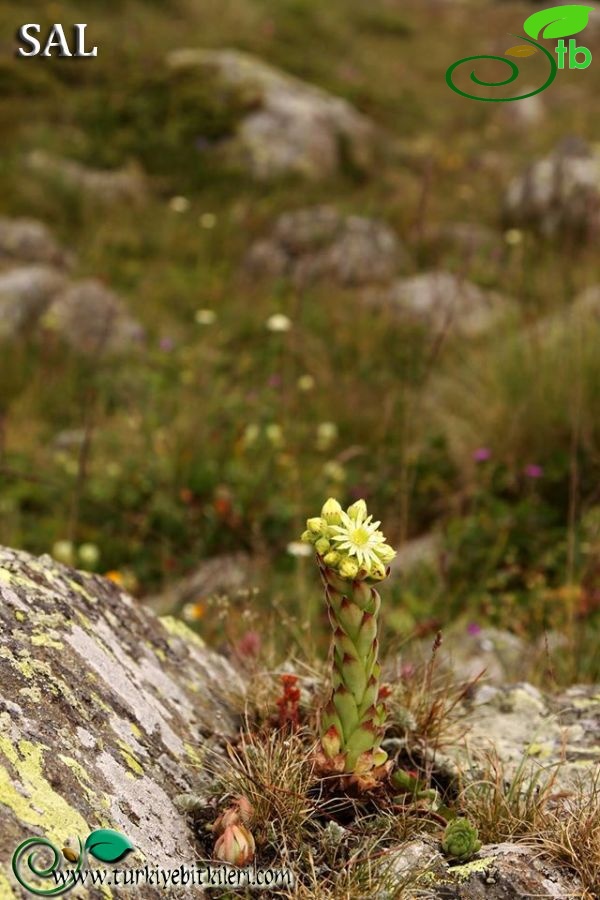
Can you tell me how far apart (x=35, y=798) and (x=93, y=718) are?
0.77 ft

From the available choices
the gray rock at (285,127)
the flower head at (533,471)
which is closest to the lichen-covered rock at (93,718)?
the flower head at (533,471)

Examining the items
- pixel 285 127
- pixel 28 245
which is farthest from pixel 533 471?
pixel 285 127

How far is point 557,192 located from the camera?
25.5ft

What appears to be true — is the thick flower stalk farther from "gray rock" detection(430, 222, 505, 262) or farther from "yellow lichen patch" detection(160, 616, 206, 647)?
"gray rock" detection(430, 222, 505, 262)

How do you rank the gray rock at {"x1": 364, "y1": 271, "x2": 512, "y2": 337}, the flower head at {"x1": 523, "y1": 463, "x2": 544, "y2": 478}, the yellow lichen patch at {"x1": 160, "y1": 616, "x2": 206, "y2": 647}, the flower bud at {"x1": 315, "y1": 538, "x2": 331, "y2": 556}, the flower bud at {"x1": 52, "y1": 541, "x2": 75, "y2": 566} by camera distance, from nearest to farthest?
the flower bud at {"x1": 315, "y1": 538, "x2": 331, "y2": 556}
the yellow lichen patch at {"x1": 160, "y1": 616, "x2": 206, "y2": 647}
the flower bud at {"x1": 52, "y1": 541, "x2": 75, "y2": 566}
the flower head at {"x1": 523, "y1": 463, "x2": 544, "y2": 478}
the gray rock at {"x1": 364, "y1": 271, "x2": 512, "y2": 337}

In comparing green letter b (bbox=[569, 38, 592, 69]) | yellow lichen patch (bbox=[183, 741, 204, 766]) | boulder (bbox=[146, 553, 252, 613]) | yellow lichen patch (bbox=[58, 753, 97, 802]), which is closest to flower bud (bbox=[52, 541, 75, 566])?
boulder (bbox=[146, 553, 252, 613])

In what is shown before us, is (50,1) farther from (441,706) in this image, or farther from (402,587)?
(441,706)

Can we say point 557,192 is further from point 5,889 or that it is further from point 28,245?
point 5,889

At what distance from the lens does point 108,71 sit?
35.4 ft

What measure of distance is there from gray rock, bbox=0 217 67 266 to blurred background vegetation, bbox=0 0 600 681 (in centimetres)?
3

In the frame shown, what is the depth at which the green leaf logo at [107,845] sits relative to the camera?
1258 millimetres

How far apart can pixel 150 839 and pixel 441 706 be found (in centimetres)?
65

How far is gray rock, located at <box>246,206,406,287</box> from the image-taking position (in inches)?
301

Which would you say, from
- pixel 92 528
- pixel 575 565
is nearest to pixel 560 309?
pixel 575 565
